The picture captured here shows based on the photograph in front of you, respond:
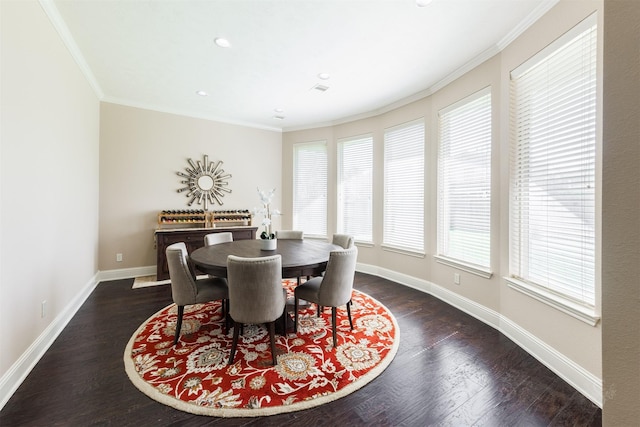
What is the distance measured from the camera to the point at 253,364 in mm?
2068

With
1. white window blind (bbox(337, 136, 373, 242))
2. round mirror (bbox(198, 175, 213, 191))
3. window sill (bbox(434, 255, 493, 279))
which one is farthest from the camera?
round mirror (bbox(198, 175, 213, 191))

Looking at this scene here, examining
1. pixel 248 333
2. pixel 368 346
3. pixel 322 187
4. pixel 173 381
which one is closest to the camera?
pixel 173 381

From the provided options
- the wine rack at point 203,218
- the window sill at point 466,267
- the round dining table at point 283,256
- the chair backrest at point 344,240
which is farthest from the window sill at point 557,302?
the wine rack at point 203,218

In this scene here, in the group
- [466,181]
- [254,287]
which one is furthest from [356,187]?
[254,287]

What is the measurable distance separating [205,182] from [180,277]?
2999mm

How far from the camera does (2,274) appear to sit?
173 centimetres

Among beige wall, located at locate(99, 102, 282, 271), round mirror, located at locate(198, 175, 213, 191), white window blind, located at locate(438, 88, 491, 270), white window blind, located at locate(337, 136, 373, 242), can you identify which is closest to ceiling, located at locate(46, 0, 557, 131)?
beige wall, located at locate(99, 102, 282, 271)

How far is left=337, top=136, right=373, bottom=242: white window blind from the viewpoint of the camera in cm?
477

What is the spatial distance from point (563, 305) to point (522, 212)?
33.4 inches

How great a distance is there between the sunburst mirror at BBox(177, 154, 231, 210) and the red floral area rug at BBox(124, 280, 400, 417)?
2.48 meters

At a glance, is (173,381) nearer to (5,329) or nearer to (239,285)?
(239,285)

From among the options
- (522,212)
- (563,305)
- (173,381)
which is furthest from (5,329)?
(522,212)

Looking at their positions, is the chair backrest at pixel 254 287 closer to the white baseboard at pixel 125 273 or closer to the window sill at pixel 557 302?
the window sill at pixel 557 302

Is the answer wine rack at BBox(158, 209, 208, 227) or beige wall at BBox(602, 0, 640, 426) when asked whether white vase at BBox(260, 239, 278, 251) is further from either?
beige wall at BBox(602, 0, 640, 426)
